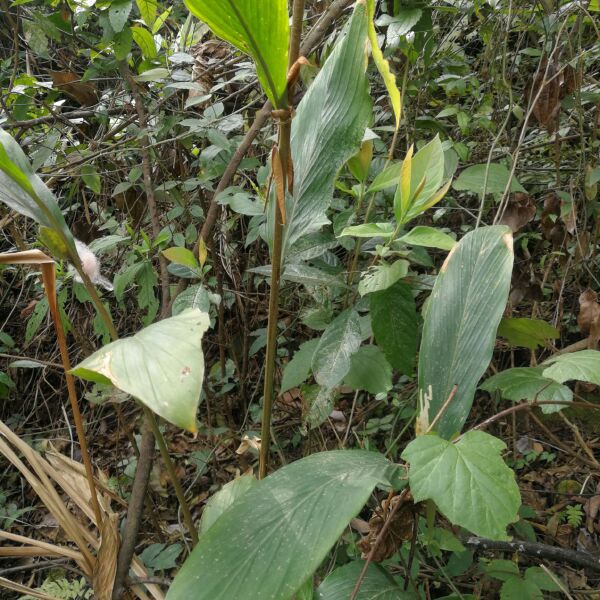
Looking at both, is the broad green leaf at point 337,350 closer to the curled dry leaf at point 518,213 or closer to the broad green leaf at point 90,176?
the curled dry leaf at point 518,213

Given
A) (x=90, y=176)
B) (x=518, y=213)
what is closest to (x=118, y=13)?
(x=90, y=176)

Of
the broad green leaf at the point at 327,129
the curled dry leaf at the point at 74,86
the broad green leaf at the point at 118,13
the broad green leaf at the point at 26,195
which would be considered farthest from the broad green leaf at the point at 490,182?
the curled dry leaf at the point at 74,86

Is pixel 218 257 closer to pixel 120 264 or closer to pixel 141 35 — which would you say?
pixel 120 264

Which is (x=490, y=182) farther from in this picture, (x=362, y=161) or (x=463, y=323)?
(x=463, y=323)

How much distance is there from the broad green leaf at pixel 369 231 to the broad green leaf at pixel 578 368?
272 mm

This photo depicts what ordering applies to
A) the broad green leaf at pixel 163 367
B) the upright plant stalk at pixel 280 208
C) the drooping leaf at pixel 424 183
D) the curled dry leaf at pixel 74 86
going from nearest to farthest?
the broad green leaf at pixel 163 367, the upright plant stalk at pixel 280 208, the drooping leaf at pixel 424 183, the curled dry leaf at pixel 74 86

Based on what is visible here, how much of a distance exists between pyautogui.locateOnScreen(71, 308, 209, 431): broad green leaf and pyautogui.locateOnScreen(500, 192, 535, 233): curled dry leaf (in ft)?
2.53

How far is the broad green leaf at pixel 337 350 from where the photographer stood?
2.65 ft

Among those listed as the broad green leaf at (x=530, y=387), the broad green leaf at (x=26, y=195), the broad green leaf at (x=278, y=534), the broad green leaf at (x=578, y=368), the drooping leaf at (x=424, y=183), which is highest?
the broad green leaf at (x=26, y=195)

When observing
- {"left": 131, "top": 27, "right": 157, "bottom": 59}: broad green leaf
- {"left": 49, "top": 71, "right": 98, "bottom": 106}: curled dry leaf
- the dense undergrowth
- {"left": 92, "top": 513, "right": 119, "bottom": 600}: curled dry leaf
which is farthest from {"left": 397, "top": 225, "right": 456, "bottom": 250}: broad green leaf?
{"left": 49, "top": 71, "right": 98, "bottom": 106}: curled dry leaf

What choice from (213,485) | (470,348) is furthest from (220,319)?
(470,348)

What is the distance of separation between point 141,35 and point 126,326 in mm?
955

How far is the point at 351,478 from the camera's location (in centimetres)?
56

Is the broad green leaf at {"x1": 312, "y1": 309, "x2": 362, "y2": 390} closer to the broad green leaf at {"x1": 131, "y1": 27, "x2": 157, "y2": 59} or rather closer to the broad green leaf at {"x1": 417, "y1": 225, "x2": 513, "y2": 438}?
the broad green leaf at {"x1": 417, "y1": 225, "x2": 513, "y2": 438}
